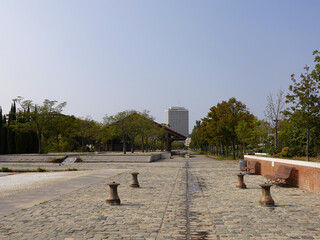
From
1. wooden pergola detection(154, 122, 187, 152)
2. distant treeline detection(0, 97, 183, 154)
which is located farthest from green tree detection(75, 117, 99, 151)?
wooden pergola detection(154, 122, 187, 152)

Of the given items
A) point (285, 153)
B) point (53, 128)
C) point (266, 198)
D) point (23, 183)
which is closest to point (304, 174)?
point (266, 198)

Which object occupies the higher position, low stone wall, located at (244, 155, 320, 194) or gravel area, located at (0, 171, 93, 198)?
low stone wall, located at (244, 155, 320, 194)

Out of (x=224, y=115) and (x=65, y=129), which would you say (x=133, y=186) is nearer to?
(x=224, y=115)

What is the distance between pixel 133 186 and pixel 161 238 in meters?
7.80

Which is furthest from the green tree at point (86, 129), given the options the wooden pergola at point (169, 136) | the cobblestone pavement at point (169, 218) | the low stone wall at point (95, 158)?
the cobblestone pavement at point (169, 218)

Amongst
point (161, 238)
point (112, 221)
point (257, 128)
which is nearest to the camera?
point (161, 238)

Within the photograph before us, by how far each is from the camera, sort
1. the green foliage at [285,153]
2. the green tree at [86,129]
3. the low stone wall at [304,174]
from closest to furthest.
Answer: the low stone wall at [304,174]
the green foliage at [285,153]
the green tree at [86,129]

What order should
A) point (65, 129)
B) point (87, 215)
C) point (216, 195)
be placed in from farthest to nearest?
point (65, 129) < point (216, 195) < point (87, 215)

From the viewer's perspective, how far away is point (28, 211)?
27.8ft

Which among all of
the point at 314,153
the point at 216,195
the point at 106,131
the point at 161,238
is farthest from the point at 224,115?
the point at 161,238

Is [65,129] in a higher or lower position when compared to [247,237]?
higher

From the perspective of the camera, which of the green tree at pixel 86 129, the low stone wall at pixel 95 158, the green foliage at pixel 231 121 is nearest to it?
the low stone wall at pixel 95 158

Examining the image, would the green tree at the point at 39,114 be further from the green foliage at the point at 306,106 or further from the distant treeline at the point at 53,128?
the green foliage at the point at 306,106

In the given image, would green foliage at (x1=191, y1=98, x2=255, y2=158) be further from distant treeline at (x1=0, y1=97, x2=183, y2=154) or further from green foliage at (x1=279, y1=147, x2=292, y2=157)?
green foliage at (x1=279, y1=147, x2=292, y2=157)
